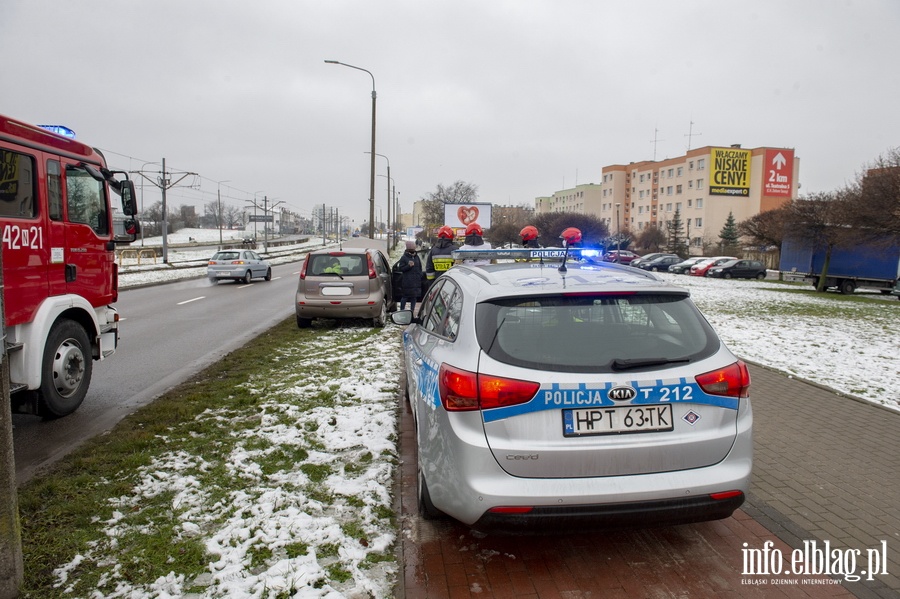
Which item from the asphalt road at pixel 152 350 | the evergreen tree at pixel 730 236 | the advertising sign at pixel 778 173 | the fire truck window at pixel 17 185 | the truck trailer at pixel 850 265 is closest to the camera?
the fire truck window at pixel 17 185

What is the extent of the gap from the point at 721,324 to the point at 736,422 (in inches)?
442

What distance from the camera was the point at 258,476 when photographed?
420 centimetres

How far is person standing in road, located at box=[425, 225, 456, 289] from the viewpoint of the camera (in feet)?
32.7

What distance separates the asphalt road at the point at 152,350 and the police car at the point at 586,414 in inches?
133

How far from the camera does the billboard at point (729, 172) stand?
81.5 meters

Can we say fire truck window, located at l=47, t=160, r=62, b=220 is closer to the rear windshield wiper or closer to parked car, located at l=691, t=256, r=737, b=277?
the rear windshield wiper

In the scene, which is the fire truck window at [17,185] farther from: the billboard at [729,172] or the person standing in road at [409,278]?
the billboard at [729,172]

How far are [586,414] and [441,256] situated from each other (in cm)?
733

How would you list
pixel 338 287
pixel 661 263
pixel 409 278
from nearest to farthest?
pixel 338 287
pixel 409 278
pixel 661 263

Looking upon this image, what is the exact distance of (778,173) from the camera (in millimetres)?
82688

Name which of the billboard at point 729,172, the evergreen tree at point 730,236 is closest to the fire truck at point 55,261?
the evergreen tree at point 730,236

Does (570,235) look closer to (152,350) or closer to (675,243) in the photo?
(152,350)

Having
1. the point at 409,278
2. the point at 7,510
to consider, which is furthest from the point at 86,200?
the point at 409,278

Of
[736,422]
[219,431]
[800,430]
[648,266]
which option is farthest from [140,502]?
[648,266]
